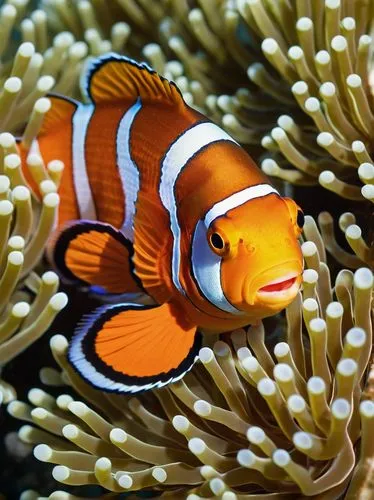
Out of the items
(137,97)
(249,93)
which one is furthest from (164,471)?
(249,93)

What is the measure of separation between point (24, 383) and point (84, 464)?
0.38 meters

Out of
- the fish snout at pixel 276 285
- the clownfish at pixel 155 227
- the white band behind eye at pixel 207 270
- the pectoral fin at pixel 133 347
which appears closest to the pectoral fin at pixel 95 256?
the clownfish at pixel 155 227

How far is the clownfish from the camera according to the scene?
1036 millimetres

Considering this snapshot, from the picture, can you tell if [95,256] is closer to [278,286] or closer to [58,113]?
[58,113]

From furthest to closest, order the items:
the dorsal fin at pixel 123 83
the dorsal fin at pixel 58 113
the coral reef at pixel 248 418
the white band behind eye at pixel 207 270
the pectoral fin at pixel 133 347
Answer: the dorsal fin at pixel 58 113 → the dorsal fin at pixel 123 83 → the pectoral fin at pixel 133 347 → the white band behind eye at pixel 207 270 → the coral reef at pixel 248 418

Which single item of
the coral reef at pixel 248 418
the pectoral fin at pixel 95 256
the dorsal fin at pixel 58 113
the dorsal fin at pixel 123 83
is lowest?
the coral reef at pixel 248 418

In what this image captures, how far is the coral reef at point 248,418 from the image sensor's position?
3.18 ft

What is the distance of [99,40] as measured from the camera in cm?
188

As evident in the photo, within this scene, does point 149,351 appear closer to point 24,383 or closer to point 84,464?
point 84,464

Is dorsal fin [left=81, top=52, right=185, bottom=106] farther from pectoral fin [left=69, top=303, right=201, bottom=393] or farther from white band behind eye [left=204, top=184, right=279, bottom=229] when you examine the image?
pectoral fin [left=69, top=303, right=201, bottom=393]

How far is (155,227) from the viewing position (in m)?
1.28

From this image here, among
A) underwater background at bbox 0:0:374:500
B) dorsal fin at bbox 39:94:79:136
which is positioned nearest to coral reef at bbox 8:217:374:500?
underwater background at bbox 0:0:374:500

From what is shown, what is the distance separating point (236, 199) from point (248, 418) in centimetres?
38

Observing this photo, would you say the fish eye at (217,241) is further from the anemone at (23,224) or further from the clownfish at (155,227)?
the anemone at (23,224)
